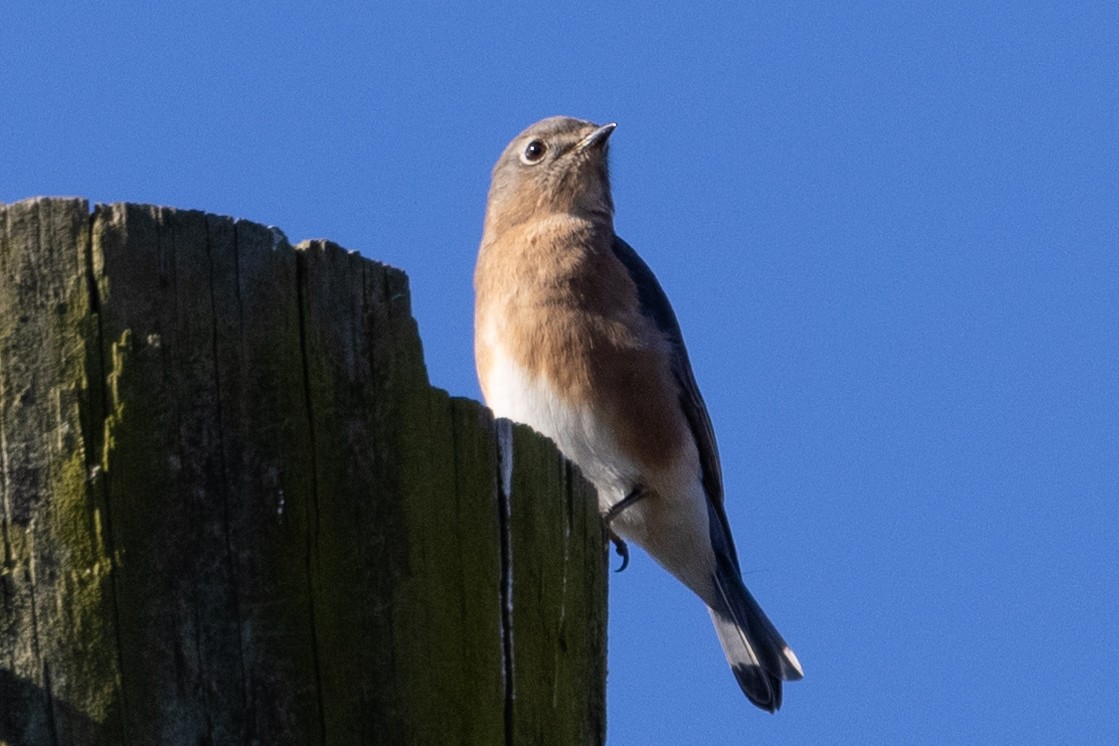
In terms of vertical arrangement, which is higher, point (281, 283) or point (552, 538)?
point (281, 283)

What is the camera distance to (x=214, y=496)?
271cm

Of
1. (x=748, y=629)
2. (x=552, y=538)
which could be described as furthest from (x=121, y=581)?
(x=748, y=629)

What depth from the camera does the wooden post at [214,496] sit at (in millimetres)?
2633

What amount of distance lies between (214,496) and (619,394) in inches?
166

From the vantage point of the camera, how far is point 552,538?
11.1 feet

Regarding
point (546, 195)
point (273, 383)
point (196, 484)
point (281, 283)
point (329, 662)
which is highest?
point (546, 195)

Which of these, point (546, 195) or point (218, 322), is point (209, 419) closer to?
point (218, 322)

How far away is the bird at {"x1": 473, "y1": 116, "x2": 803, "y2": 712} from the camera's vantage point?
6.76 m

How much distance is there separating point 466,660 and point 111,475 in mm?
756

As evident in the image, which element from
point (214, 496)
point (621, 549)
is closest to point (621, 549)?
point (621, 549)

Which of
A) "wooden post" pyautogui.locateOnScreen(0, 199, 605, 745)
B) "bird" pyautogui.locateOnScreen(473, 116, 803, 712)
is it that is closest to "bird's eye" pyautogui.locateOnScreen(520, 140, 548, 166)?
"bird" pyautogui.locateOnScreen(473, 116, 803, 712)

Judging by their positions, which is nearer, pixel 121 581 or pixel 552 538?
pixel 121 581

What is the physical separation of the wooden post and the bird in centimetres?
372

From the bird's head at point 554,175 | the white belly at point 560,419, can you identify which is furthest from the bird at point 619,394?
the bird's head at point 554,175
